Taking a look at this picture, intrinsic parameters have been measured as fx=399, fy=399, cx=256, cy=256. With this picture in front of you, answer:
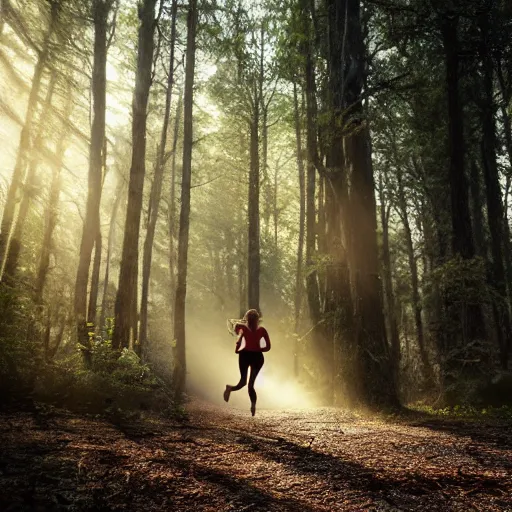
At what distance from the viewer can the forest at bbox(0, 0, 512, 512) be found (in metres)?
3.71

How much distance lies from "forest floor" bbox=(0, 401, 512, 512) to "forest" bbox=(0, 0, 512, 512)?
0.10 feet

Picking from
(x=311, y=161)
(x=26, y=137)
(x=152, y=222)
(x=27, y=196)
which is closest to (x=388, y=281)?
(x=311, y=161)

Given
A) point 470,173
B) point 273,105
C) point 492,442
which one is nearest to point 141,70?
point 273,105

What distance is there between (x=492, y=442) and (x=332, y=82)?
9452 millimetres

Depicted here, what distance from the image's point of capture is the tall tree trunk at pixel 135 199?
411 inches

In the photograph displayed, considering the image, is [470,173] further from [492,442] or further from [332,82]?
[492,442]

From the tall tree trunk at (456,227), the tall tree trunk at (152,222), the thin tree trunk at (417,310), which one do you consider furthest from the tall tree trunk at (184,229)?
the thin tree trunk at (417,310)

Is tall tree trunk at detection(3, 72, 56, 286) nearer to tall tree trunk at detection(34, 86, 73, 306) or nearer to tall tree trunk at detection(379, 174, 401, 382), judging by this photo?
tall tree trunk at detection(34, 86, 73, 306)

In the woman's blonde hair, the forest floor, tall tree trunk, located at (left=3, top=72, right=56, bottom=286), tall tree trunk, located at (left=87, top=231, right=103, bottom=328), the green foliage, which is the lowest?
the green foliage

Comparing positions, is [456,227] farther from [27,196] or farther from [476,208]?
[27,196]

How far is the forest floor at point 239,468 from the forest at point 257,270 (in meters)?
0.03

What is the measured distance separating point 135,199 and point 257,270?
7545mm

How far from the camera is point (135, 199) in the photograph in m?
11.1

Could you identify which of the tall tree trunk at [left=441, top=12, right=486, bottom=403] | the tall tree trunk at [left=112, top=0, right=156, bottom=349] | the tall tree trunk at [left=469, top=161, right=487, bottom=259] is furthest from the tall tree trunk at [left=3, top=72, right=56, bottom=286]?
the tall tree trunk at [left=469, top=161, right=487, bottom=259]
